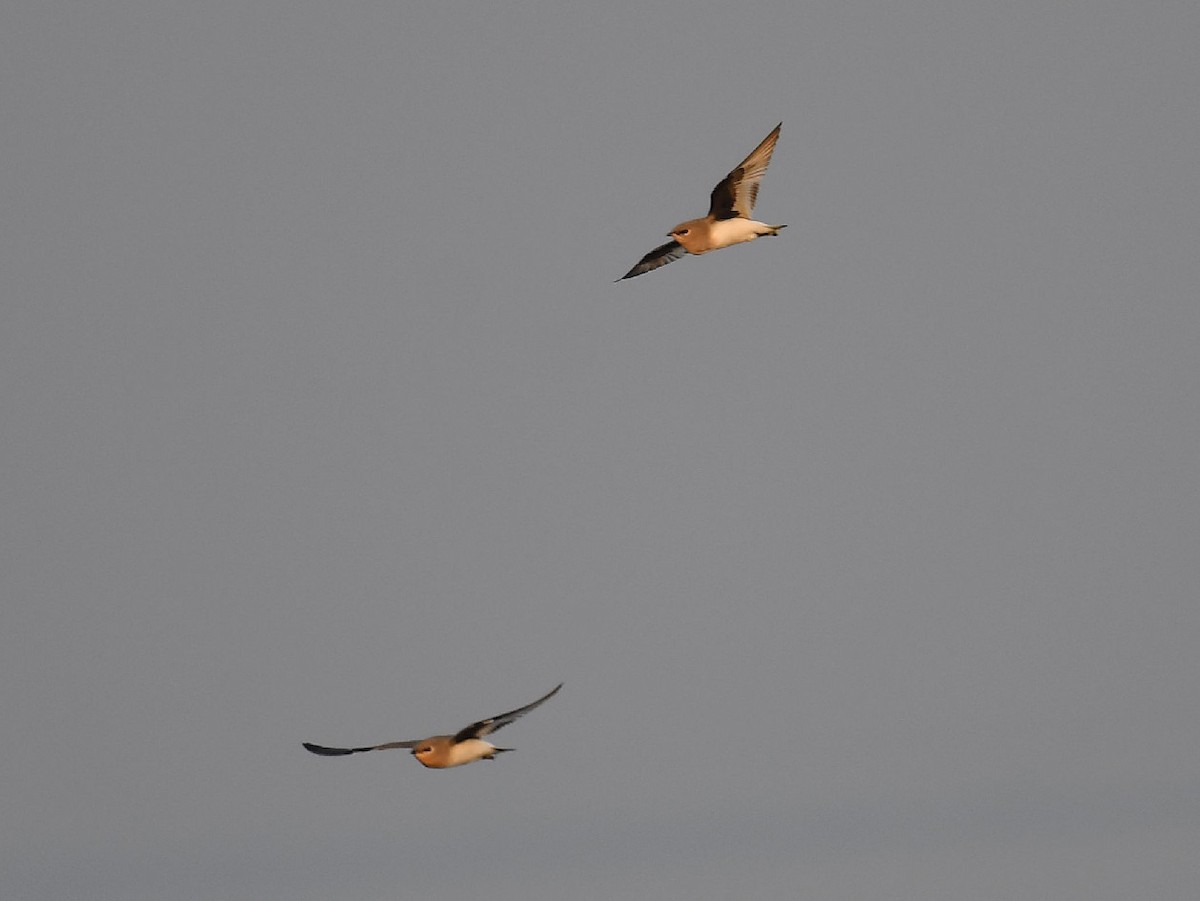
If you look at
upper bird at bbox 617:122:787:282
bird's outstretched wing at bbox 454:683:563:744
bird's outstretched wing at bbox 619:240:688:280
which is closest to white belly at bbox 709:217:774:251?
upper bird at bbox 617:122:787:282

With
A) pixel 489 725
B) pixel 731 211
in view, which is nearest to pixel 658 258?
pixel 731 211

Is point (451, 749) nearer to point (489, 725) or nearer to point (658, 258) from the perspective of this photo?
point (489, 725)

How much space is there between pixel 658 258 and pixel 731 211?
13.6 feet

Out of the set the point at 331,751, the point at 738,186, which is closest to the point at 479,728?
the point at 331,751

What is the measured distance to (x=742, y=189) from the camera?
132 ft

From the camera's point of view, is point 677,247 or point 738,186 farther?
point 677,247

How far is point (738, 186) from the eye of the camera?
40000mm

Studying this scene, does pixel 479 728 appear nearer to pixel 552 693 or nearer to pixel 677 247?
pixel 552 693

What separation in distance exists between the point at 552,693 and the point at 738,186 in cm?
1338

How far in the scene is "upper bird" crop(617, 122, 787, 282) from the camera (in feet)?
131

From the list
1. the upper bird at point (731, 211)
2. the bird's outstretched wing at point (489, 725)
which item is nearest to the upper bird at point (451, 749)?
the bird's outstretched wing at point (489, 725)

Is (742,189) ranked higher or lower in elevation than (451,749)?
higher

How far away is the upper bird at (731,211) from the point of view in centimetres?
3978

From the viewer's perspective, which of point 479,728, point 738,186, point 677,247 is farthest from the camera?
point 677,247
